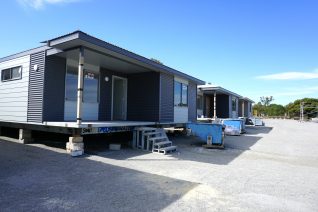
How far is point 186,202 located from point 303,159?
6.06 meters

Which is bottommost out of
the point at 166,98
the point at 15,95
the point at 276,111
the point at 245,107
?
the point at 15,95

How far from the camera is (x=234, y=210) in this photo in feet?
11.1

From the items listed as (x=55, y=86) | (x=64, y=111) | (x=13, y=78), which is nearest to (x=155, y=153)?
(x=64, y=111)

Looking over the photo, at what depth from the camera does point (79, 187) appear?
A: 4.27 meters

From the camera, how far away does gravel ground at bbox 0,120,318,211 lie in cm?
355

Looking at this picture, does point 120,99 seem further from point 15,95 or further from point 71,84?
point 15,95

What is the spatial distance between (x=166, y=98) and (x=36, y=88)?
225 inches

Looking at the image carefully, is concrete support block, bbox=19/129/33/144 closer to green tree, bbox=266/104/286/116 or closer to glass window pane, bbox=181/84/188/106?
glass window pane, bbox=181/84/188/106

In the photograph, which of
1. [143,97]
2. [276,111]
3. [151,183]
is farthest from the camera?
[276,111]

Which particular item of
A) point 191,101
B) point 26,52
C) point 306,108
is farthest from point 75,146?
point 306,108

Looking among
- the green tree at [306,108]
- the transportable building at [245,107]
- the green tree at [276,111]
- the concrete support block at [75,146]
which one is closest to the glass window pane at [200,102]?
the transportable building at [245,107]

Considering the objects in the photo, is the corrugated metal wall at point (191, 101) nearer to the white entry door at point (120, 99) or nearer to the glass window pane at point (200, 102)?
the white entry door at point (120, 99)

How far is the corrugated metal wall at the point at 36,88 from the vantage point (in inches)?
323

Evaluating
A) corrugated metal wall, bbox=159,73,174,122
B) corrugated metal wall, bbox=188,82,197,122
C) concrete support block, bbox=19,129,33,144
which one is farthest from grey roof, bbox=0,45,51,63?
corrugated metal wall, bbox=188,82,197,122
